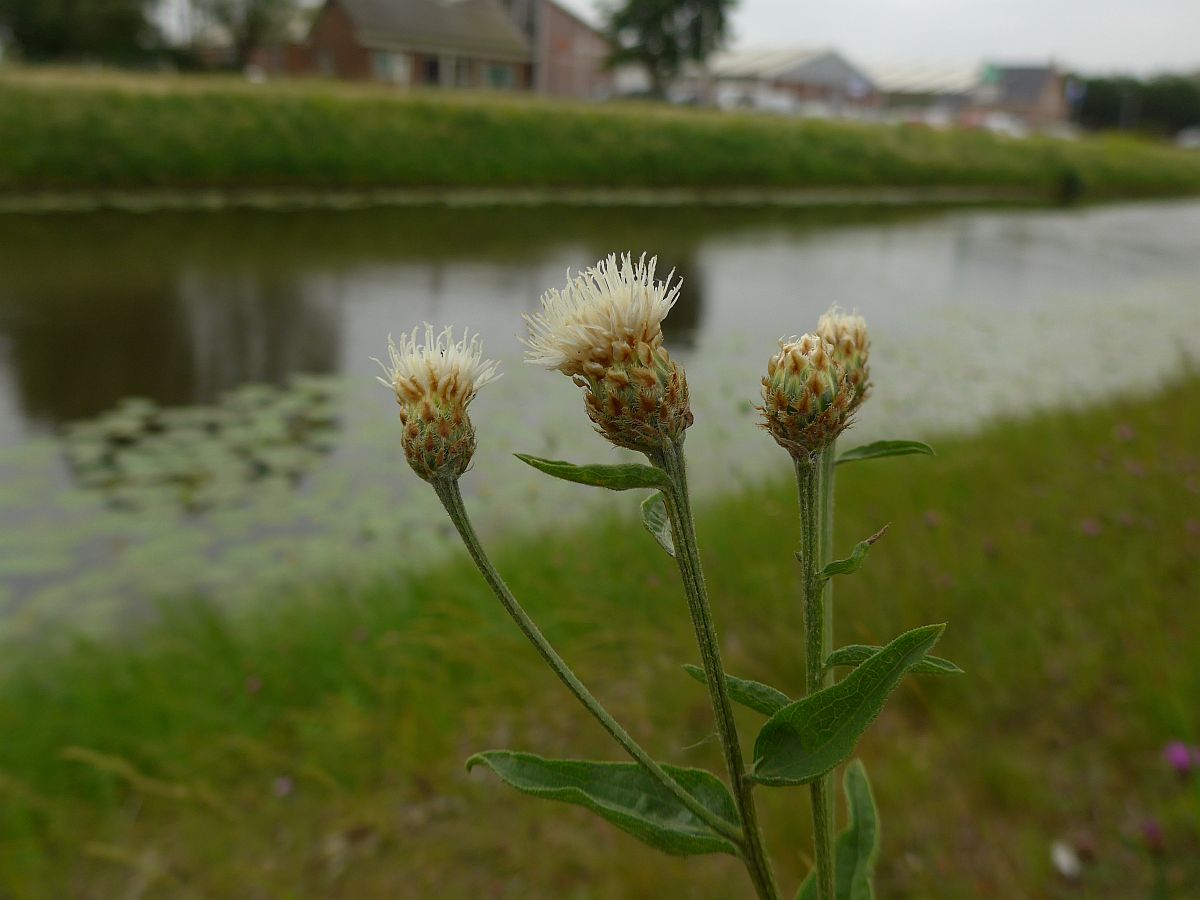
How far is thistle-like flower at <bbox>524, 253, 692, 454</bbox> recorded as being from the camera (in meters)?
0.55

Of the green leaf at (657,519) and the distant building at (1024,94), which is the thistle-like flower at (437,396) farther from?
the distant building at (1024,94)

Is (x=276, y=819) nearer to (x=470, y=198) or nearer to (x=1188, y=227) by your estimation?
(x=470, y=198)

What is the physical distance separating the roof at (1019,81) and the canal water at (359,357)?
50.6 metres

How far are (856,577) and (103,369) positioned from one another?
7.13 m

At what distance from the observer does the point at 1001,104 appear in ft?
202

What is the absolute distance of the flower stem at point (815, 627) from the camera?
540 millimetres

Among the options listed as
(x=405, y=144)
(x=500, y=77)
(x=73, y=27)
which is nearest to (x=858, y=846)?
(x=405, y=144)

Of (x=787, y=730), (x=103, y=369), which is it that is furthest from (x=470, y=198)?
(x=787, y=730)

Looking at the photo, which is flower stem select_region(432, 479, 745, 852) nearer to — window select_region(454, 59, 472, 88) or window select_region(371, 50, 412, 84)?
window select_region(371, 50, 412, 84)

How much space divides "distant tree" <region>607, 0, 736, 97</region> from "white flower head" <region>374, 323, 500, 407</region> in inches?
1558

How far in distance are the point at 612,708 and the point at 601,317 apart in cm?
269

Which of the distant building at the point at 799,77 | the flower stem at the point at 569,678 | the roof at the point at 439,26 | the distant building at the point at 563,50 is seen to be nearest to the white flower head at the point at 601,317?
the flower stem at the point at 569,678

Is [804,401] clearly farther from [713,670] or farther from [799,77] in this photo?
[799,77]

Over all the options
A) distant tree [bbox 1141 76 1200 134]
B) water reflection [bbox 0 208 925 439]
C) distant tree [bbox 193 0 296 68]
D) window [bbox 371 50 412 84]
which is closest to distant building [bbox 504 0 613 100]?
window [bbox 371 50 412 84]
